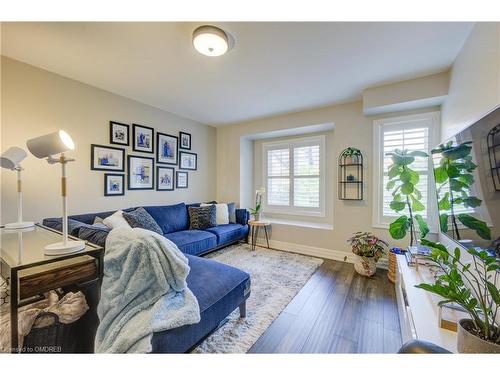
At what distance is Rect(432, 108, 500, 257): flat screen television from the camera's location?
3.01ft

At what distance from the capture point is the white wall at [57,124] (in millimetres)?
2037

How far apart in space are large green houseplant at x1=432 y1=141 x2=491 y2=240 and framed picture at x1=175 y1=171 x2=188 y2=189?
11.4 feet

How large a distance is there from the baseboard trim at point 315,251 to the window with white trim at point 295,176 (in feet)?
2.33

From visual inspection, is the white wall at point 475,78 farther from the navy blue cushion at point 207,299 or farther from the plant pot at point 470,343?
the navy blue cushion at point 207,299

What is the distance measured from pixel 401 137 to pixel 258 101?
6.78 feet

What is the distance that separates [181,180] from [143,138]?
97 cm

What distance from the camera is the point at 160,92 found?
2.77m

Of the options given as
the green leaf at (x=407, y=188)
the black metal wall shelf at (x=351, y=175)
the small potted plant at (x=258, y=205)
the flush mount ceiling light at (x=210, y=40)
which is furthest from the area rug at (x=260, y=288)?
the flush mount ceiling light at (x=210, y=40)

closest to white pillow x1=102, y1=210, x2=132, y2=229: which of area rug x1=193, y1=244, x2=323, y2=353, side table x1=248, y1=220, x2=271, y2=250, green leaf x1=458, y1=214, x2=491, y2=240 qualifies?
area rug x1=193, y1=244, x2=323, y2=353

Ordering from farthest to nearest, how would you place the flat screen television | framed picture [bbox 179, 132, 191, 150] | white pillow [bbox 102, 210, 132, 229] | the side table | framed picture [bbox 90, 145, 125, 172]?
framed picture [bbox 179, 132, 191, 150] → the side table → framed picture [bbox 90, 145, 125, 172] → white pillow [bbox 102, 210, 132, 229] → the flat screen television

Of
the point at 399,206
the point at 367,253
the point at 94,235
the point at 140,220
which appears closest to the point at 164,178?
the point at 140,220

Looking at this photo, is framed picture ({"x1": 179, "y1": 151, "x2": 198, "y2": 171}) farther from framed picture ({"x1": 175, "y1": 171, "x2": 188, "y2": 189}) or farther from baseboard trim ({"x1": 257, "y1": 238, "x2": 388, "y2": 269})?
baseboard trim ({"x1": 257, "y1": 238, "x2": 388, "y2": 269})

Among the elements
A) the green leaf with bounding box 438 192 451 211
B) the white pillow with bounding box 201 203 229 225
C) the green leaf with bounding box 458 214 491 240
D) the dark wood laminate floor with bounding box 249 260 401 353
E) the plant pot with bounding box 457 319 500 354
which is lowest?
the dark wood laminate floor with bounding box 249 260 401 353
